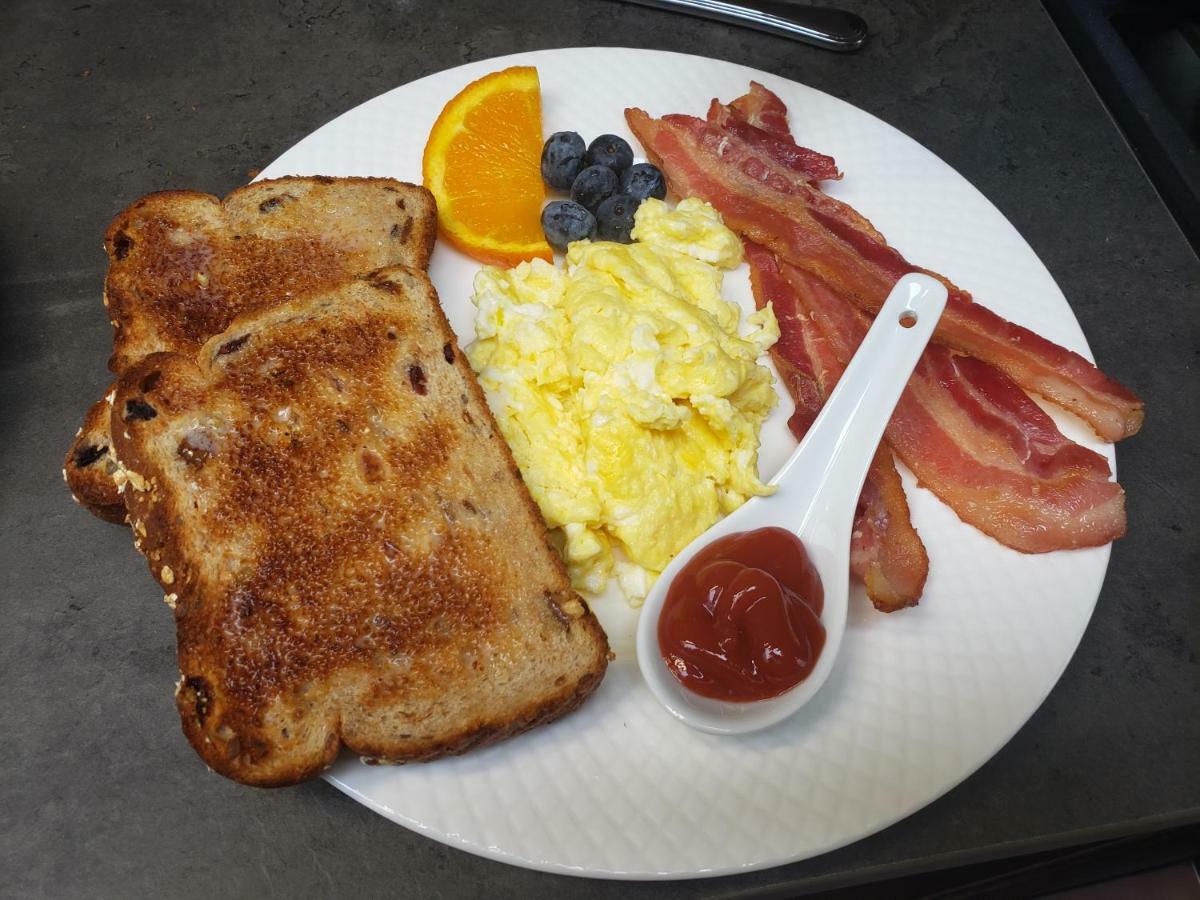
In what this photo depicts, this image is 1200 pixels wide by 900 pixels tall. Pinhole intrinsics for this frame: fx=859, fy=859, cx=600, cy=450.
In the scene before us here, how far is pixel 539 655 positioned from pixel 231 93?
2188mm

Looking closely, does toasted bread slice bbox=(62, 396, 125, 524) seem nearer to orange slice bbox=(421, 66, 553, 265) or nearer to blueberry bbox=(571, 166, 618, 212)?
orange slice bbox=(421, 66, 553, 265)

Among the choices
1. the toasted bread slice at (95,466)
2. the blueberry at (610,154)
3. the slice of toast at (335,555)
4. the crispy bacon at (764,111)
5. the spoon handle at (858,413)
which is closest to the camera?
the slice of toast at (335,555)

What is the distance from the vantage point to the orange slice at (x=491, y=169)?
2.15m

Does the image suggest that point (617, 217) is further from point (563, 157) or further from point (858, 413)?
point (858, 413)

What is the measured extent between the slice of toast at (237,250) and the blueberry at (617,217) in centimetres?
43

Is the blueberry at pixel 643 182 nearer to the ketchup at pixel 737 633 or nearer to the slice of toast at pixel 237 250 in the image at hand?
the slice of toast at pixel 237 250

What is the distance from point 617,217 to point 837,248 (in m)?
0.56

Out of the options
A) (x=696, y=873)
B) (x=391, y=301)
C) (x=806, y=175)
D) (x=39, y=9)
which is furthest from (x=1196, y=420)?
(x=39, y=9)

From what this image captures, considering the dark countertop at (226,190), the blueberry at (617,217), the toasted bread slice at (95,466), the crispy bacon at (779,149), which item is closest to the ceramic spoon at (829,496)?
the dark countertop at (226,190)

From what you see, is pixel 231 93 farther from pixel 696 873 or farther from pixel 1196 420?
pixel 1196 420

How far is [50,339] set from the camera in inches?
90.3

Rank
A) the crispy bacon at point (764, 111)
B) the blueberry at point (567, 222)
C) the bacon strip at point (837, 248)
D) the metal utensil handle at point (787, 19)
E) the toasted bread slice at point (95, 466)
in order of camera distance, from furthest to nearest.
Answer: the metal utensil handle at point (787, 19), the crispy bacon at point (764, 111), the blueberry at point (567, 222), the bacon strip at point (837, 248), the toasted bread slice at point (95, 466)

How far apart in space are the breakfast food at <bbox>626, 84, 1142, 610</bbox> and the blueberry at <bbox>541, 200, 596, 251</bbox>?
31 cm

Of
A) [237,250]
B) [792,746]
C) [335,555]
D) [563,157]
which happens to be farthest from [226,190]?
[792,746]
